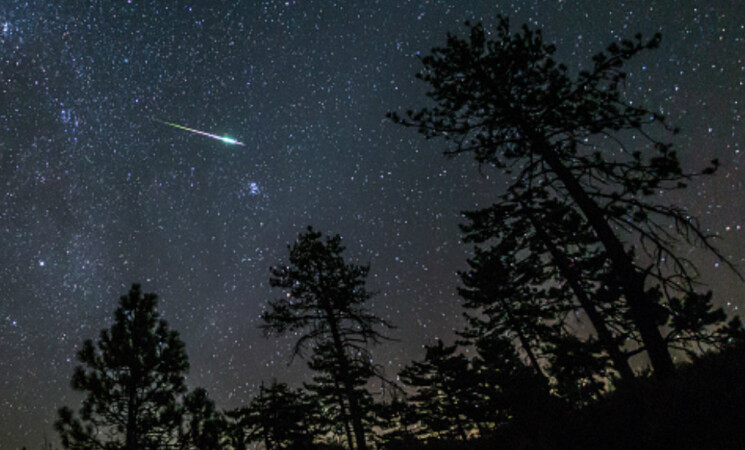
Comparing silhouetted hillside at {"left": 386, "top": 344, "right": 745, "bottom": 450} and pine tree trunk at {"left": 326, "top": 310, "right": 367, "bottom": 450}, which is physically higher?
pine tree trunk at {"left": 326, "top": 310, "right": 367, "bottom": 450}

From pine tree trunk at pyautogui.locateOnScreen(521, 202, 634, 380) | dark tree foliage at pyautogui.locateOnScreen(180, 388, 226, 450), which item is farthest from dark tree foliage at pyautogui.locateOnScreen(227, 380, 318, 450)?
pine tree trunk at pyautogui.locateOnScreen(521, 202, 634, 380)

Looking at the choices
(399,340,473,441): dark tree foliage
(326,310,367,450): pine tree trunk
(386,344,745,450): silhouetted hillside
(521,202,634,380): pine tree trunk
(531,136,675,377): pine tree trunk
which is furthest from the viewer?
(399,340,473,441): dark tree foliage

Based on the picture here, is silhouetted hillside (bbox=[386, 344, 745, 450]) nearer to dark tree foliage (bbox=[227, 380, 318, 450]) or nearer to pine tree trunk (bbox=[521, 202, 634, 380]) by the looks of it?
pine tree trunk (bbox=[521, 202, 634, 380])

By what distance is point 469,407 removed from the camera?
23484 mm

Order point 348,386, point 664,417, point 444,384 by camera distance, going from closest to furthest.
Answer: point 664,417 → point 348,386 → point 444,384

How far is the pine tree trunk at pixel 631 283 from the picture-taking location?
583cm

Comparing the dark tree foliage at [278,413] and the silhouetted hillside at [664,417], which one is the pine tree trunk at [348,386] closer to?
→ the silhouetted hillside at [664,417]

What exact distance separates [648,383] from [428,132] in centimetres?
653

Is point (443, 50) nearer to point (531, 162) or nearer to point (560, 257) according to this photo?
point (531, 162)

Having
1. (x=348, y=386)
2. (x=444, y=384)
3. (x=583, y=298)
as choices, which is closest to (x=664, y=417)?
(x=583, y=298)

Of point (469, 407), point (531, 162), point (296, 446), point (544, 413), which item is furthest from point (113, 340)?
point (469, 407)

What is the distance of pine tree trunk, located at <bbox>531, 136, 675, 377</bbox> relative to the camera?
5.83 meters

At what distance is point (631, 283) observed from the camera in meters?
5.94

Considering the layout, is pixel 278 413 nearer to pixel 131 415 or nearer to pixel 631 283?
pixel 131 415
